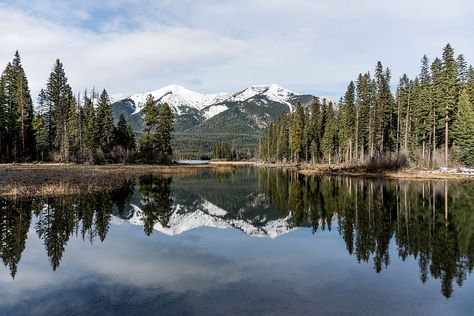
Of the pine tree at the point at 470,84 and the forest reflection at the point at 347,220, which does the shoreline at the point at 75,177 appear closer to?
the forest reflection at the point at 347,220

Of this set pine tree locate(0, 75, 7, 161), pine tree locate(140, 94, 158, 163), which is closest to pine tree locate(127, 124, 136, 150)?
pine tree locate(140, 94, 158, 163)

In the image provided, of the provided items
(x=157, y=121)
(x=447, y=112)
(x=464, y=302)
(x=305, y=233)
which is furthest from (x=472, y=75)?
(x=464, y=302)

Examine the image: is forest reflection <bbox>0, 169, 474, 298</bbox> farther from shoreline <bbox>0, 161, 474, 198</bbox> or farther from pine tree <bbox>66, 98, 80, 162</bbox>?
pine tree <bbox>66, 98, 80, 162</bbox>

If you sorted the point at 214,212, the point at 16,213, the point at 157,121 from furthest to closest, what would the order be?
1. the point at 157,121
2. the point at 214,212
3. the point at 16,213

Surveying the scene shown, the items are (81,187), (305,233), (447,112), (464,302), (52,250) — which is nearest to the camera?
(464,302)

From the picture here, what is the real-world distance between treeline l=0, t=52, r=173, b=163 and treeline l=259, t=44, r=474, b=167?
42.4 m

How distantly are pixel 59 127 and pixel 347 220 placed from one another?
7504 centimetres

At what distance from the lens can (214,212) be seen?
32.2 m

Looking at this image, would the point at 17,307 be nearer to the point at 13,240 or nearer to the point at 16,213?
the point at 13,240

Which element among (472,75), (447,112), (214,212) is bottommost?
(214,212)

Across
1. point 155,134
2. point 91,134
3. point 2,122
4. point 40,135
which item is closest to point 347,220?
point 2,122

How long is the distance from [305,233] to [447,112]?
54.1 m

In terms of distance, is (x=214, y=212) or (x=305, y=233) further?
(x=214, y=212)

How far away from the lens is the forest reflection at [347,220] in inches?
637
